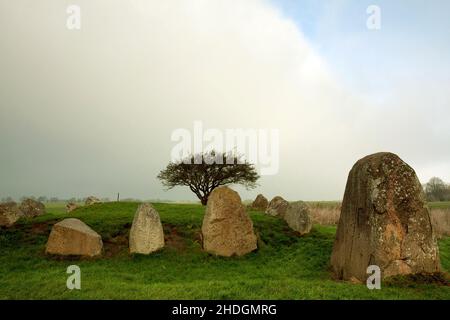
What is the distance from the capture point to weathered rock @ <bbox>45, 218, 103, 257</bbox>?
762 inches

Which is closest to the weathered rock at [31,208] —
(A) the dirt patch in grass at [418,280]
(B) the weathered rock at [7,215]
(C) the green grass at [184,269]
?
(B) the weathered rock at [7,215]

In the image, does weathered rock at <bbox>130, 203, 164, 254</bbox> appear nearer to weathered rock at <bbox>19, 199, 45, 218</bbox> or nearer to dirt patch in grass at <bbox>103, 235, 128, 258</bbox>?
dirt patch in grass at <bbox>103, 235, 128, 258</bbox>

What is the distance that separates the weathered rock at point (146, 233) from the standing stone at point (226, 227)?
2749 millimetres

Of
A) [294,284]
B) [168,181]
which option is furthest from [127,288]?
[168,181]

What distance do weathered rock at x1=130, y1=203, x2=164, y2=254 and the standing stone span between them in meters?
2.75

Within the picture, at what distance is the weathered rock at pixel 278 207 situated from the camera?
28.9 metres

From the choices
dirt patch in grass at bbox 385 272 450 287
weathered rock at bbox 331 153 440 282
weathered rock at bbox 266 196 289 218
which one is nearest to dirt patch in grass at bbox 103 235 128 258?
weathered rock at bbox 331 153 440 282

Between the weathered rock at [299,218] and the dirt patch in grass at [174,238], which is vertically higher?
the weathered rock at [299,218]

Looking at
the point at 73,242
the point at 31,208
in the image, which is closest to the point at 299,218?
the point at 73,242

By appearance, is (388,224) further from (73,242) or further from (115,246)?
(73,242)

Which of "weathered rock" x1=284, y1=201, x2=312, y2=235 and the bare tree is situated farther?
the bare tree

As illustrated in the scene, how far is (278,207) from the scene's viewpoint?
29516mm

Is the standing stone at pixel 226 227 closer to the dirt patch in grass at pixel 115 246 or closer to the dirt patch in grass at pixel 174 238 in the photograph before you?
the dirt patch in grass at pixel 174 238
